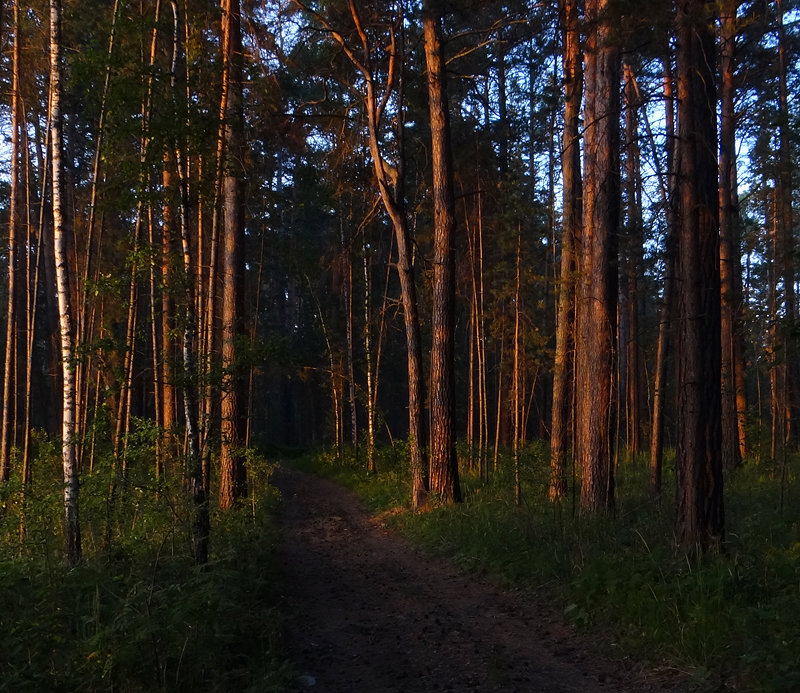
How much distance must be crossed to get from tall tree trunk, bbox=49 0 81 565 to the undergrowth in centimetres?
23

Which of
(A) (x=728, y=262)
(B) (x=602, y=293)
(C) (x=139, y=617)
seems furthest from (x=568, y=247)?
(C) (x=139, y=617)

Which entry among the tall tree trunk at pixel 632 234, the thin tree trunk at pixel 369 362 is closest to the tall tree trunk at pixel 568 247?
the tall tree trunk at pixel 632 234

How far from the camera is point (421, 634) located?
6.20 meters

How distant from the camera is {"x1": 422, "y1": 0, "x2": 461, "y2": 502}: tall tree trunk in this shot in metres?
12.5

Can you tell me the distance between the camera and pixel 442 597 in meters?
7.48

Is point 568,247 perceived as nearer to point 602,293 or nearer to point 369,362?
point 602,293

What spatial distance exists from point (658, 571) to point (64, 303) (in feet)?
23.0

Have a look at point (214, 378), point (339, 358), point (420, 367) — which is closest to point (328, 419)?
point (339, 358)

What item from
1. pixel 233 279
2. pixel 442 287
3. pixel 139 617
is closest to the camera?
pixel 139 617

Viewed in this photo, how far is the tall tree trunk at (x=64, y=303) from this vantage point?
7.25m

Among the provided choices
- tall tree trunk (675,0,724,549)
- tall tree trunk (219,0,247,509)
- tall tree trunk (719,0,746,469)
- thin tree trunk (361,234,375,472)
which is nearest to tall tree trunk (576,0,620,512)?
tall tree trunk (675,0,724,549)

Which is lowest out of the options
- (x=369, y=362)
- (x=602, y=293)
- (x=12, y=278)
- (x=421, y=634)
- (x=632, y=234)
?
(x=421, y=634)

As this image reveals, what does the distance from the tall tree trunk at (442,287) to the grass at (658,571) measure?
1063 millimetres

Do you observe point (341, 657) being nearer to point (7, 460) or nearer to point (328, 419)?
point (7, 460)
